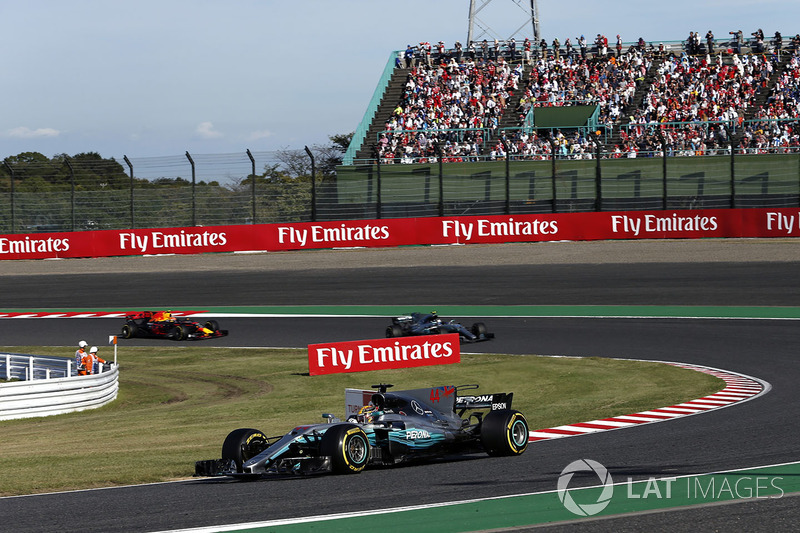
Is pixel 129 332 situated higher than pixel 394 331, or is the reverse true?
pixel 394 331

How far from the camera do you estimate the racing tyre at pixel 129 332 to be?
24.6 m

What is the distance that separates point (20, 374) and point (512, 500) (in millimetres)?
14964

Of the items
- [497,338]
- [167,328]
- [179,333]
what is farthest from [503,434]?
[167,328]

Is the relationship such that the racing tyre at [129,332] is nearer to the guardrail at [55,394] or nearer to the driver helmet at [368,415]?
the guardrail at [55,394]

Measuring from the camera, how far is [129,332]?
24.6m

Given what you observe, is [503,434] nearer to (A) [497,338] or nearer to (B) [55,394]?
(B) [55,394]

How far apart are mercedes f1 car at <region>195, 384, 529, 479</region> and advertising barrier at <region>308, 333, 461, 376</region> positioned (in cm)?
738

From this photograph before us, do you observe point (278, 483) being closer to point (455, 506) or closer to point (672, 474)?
point (455, 506)

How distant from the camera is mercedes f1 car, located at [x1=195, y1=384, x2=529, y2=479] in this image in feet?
30.7

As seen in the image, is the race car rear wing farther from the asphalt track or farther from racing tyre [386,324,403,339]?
racing tyre [386,324,403,339]

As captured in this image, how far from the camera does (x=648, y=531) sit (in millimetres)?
6906

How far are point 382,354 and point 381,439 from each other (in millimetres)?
8869

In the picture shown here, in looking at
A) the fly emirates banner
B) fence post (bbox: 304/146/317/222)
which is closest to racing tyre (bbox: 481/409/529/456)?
the fly emirates banner

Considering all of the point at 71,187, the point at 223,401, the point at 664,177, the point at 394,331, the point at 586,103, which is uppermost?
the point at 586,103
